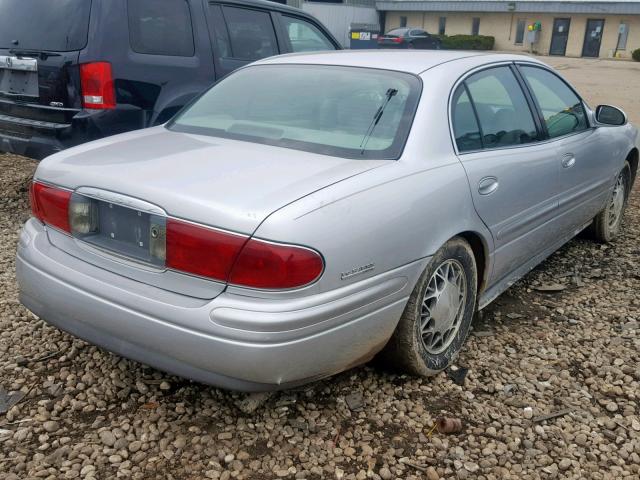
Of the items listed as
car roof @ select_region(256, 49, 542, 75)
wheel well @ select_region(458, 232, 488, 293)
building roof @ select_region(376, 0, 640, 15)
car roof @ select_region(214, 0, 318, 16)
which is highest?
building roof @ select_region(376, 0, 640, 15)

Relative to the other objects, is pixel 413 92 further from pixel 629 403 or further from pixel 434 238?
pixel 629 403

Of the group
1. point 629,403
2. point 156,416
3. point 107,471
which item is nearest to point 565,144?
point 629,403

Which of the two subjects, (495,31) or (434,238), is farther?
(495,31)

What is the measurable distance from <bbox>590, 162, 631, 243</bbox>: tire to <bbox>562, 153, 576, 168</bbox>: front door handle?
1.09m

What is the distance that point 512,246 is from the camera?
3271 millimetres

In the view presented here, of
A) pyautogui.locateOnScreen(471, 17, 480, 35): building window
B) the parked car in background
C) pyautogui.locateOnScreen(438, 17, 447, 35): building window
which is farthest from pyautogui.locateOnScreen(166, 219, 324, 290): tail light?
pyautogui.locateOnScreen(438, 17, 447, 35): building window

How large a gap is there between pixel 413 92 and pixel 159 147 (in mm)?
1194

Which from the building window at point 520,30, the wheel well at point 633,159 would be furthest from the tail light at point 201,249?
the building window at point 520,30

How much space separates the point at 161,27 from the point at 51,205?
8.92 feet

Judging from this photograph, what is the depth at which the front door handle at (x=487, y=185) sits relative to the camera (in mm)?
2879

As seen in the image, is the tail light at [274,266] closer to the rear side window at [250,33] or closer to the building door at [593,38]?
the rear side window at [250,33]

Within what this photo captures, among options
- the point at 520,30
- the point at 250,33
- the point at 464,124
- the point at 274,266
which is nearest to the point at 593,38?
the point at 520,30

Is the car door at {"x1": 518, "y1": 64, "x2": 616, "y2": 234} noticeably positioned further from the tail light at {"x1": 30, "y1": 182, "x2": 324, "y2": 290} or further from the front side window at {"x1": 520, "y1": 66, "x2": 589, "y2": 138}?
the tail light at {"x1": 30, "y1": 182, "x2": 324, "y2": 290}

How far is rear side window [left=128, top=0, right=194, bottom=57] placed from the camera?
4605 millimetres
